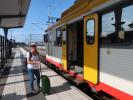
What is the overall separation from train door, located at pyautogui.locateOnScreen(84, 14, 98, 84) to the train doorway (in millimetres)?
3244

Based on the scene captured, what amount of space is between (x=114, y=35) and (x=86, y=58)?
1.99 m

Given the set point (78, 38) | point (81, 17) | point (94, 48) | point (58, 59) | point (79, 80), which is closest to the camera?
point (94, 48)

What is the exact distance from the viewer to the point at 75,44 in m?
12.4

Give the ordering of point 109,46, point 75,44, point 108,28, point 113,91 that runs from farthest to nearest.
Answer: point 75,44 < point 108,28 < point 109,46 < point 113,91

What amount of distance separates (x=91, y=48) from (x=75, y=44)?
412cm

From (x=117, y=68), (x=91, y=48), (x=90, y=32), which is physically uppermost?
(x=90, y=32)

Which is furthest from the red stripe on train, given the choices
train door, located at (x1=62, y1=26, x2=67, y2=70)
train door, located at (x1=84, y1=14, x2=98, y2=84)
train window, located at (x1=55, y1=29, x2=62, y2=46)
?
train window, located at (x1=55, y1=29, x2=62, y2=46)

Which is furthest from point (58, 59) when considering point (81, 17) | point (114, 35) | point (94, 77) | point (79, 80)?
point (114, 35)

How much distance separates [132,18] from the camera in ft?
20.5

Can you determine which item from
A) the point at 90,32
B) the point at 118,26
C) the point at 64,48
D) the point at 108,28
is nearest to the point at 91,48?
the point at 90,32

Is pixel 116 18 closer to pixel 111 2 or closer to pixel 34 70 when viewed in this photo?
pixel 111 2

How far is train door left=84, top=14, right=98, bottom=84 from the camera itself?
801cm

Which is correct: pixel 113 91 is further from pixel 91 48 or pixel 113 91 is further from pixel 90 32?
pixel 90 32

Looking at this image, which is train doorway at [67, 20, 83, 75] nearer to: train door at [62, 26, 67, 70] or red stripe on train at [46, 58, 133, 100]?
train door at [62, 26, 67, 70]
